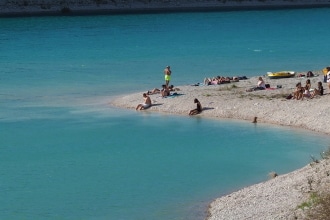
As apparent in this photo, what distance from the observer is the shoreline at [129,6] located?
95062 millimetres

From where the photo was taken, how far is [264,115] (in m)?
32.1

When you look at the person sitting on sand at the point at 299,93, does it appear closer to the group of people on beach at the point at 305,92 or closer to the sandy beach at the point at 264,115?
the group of people on beach at the point at 305,92

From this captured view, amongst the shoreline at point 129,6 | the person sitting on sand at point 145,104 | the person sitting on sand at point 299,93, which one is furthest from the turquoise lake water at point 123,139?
the shoreline at point 129,6

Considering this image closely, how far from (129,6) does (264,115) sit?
69.0 meters

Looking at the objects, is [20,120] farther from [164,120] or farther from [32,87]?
[32,87]

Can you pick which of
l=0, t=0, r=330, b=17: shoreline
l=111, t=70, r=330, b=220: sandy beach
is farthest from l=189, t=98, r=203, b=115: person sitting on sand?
l=0, t=0, r=330, b=17: shoreline

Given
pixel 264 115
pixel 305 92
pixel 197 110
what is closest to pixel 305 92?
pixel 305 92

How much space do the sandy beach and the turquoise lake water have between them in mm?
637

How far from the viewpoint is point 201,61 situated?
5338 centimetres

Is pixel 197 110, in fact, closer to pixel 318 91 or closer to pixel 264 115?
pixel 264 115

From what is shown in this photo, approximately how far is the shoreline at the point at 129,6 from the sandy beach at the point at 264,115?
182ft

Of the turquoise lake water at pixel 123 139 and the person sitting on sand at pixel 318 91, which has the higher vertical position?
the person sitting on sand at pixel 318 91

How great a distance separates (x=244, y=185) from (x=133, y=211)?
3477 mm

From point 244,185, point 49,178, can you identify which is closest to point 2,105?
point 49,178
